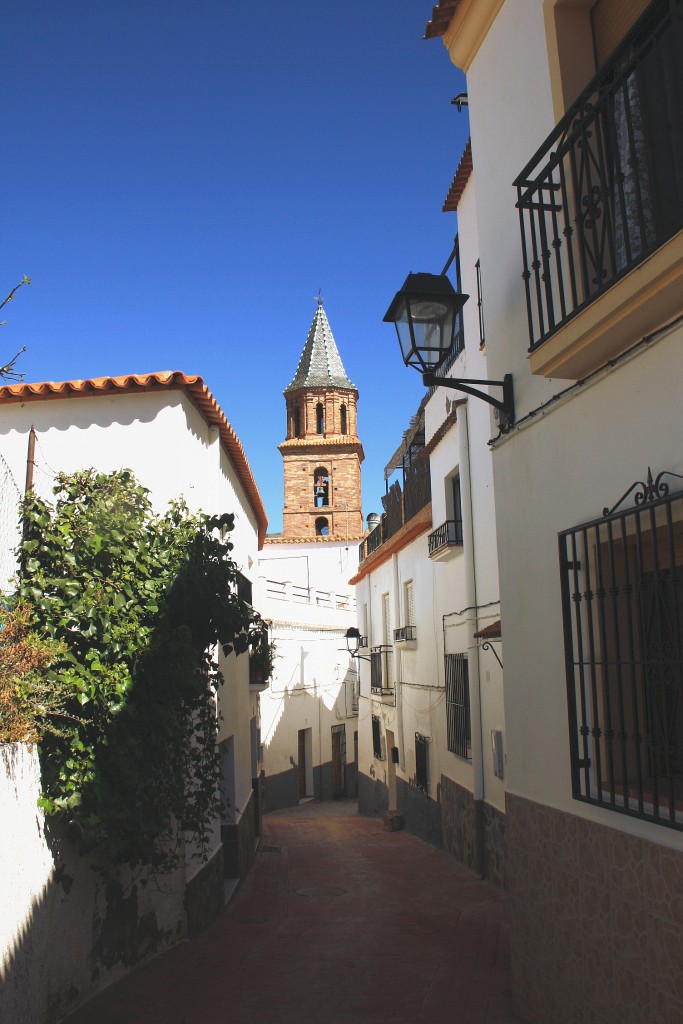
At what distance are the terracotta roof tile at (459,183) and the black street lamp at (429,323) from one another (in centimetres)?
525

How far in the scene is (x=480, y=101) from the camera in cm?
595

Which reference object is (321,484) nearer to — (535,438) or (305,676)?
(305,676)

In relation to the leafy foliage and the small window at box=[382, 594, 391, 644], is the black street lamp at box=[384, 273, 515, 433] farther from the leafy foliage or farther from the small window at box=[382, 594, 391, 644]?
the small window at box=[382, 594, 391, 644]

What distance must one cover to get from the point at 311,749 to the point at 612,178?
72.4 ft

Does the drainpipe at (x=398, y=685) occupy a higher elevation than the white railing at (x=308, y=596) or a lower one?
lower

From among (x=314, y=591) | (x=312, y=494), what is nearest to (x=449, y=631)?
(x=314, y=591)

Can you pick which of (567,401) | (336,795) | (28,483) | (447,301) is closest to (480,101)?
(447,301)

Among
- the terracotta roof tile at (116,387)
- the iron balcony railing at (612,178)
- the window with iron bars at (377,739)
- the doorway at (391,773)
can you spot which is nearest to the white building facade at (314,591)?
the window with iron bars at (377,739)

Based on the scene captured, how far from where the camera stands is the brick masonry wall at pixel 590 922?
3.63 m

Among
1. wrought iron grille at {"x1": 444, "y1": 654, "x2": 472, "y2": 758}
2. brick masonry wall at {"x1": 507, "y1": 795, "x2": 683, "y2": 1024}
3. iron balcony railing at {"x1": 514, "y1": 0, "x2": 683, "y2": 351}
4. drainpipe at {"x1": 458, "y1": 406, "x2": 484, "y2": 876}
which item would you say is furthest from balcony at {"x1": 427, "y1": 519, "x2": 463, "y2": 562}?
iron balcony railing at {"x1": 514, "y1": 0, "x2": 683, "y2": 351}

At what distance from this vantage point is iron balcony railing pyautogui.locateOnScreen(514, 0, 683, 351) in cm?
372

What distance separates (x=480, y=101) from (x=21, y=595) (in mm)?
4692

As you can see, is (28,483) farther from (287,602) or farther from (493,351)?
(287,602)

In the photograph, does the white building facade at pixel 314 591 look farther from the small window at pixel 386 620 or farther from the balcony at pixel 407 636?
the balcony at pixel 407 636
